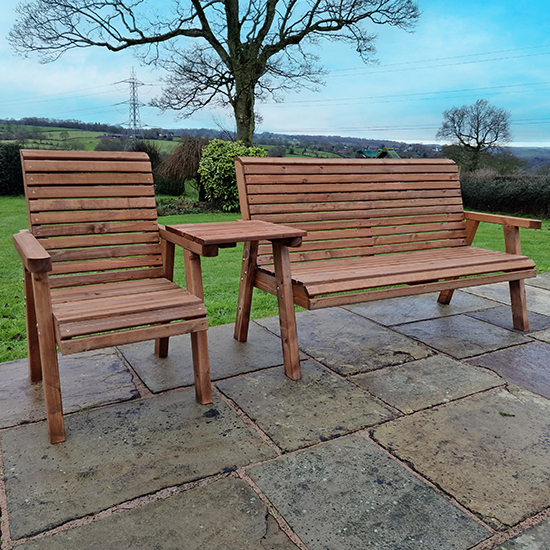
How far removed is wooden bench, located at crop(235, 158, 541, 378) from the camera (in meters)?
2.91

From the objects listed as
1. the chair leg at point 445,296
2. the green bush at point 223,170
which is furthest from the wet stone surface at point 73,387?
the green bush at point 223,170

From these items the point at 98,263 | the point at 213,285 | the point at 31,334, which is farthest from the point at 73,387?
the point at 213,285

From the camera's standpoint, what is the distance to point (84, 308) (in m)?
2.23

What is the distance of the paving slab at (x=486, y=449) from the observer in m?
1.75

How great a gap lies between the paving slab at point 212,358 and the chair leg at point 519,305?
167 centimetres

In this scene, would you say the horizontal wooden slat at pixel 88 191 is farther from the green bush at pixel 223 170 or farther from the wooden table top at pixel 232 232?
the green bush at pixel 223 170

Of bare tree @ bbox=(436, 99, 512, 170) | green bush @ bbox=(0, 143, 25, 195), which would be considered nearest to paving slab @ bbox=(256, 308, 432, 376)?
green bush @ bbox=(0, 143, 25, 195)

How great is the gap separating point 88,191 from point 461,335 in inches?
99.4

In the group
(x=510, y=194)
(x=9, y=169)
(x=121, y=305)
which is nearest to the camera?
(x=121, y=305)

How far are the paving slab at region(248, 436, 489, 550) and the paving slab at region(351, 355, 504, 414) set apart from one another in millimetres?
518

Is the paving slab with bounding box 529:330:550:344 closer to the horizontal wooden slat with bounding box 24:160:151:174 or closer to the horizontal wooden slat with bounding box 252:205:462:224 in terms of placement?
the horizontal wooden slat with bounding box 252:205:462:224

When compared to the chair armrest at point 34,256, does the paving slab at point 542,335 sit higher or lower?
lower

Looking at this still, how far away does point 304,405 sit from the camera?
2.42 meters

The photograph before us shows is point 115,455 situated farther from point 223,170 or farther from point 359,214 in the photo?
point 223,170
